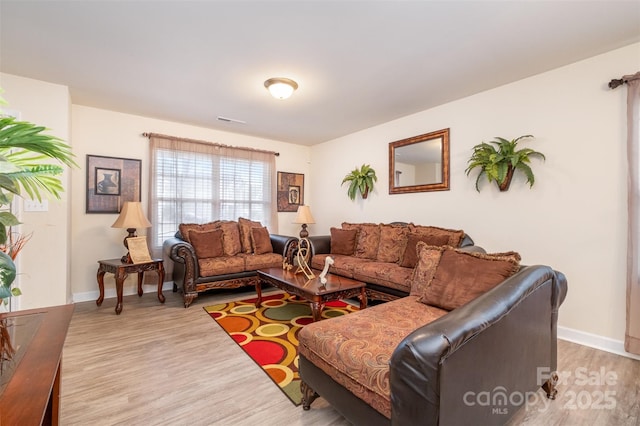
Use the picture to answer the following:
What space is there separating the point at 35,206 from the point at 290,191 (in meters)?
3.47

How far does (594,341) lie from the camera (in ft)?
7.86

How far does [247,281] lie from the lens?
3.69 metres

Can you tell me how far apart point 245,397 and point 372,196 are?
10.9 feet

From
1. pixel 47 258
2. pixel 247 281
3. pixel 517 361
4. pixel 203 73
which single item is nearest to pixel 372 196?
pixel 247 281

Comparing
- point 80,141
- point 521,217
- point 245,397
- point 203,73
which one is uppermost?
point 203,73

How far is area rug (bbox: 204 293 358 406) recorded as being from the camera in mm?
1990

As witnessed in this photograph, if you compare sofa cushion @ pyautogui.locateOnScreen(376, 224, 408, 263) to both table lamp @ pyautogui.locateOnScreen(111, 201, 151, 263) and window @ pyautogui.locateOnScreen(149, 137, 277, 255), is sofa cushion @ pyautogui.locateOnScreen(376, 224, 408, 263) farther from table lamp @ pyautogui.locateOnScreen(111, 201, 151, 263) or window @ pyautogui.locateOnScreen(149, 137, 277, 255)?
table lamp @ pyautogui.locateOnScreen(111, 201, 151, 263)

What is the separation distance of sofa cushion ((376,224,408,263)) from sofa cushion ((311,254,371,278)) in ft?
0.73

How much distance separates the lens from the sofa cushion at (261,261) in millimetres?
3732

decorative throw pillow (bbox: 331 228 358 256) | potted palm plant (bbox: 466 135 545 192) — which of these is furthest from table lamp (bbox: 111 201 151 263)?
potted palm plant (bbox: 466 135 545 192)

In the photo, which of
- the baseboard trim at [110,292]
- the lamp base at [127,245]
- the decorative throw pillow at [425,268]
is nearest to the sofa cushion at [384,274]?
the decorative throw pillow at [425,268]

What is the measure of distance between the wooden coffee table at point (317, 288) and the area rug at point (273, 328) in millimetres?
336

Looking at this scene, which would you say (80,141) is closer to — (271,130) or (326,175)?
(271,130)

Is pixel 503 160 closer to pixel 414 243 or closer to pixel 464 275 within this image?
pixel 414 243
